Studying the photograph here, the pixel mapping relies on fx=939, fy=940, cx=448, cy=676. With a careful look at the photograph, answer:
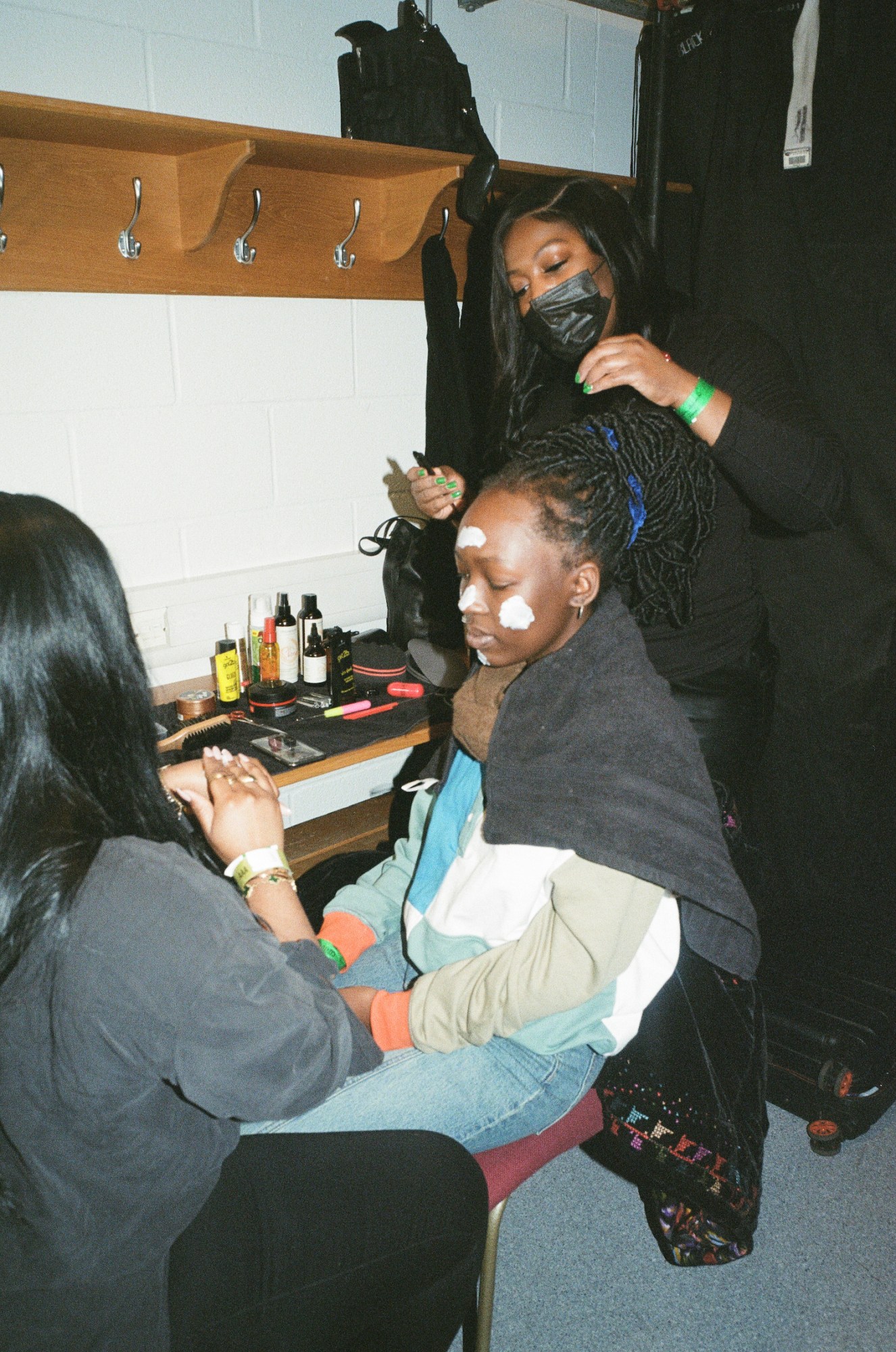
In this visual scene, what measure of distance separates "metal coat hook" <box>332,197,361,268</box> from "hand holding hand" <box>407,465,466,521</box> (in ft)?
2.31

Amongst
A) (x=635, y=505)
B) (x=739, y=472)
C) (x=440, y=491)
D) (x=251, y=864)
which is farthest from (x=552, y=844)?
(x=440, y=491)

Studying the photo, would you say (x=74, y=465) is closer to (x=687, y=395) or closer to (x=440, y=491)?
(x=440, y=491)

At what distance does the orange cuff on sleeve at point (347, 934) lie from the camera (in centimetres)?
135

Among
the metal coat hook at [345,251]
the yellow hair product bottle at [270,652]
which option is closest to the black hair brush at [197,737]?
the yellow hair product bottle at [270,652]

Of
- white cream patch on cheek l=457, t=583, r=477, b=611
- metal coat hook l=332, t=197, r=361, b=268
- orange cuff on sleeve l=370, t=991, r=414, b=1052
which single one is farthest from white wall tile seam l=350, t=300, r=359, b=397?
orange cuff on sleeve l=370, t=991, r=414, b=1052

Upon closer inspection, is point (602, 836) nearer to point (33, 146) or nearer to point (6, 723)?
point (6, 723)

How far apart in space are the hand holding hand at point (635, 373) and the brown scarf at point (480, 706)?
0.44 m

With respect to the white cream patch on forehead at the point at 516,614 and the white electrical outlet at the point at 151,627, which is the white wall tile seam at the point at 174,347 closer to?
the white electrical outlet at the point at 151,627

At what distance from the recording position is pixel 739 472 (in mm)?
1388

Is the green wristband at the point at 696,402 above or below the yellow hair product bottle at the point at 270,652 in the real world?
above

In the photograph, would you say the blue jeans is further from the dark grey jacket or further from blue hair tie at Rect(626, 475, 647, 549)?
blue hair tie at Rect(626, 475, 647, 549)

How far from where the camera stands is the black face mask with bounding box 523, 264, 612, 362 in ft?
4.85

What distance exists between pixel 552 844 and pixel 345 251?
1.59 meters

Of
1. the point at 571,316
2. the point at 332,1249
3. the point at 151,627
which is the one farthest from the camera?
the point at 151,627
